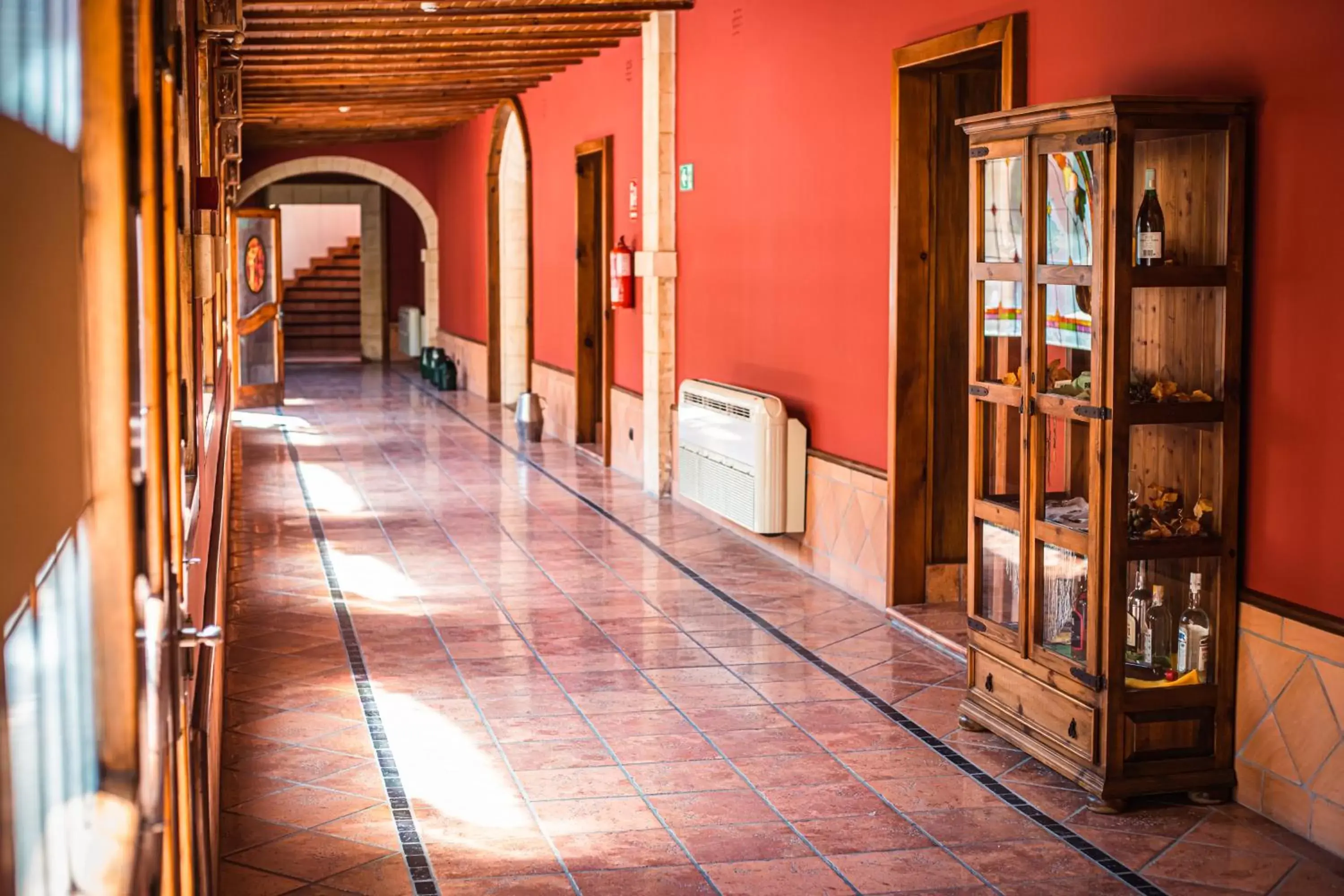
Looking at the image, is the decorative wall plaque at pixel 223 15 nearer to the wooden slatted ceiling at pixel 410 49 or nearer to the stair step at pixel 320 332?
the wooden slatted ceiling at pixel 410 49

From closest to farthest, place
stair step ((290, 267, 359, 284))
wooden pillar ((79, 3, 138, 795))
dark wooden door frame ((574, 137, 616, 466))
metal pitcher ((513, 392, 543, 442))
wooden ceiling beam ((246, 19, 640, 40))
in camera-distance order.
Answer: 1. wooden pillar ((79, 3, 138, 795))
2. wooden ceiling beam ((246, 19, 640, 40))
3. dark wooden door frame ((574, 137, 616, 466))
4. metal pitcher ((513, 392, 543, 442))
5. stair step ((290, 267, 359, 284))

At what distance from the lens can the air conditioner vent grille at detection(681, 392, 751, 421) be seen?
761 cm

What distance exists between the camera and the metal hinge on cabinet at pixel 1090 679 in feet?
13.4

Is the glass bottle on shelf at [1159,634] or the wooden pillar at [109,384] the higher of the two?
the wooden pillar at [109,384]

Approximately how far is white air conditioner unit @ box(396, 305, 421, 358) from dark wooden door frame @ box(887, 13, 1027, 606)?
17163 millimetres

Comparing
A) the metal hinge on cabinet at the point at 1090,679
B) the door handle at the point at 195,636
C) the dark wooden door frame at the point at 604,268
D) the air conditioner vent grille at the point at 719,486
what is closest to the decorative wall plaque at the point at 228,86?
the air conditioner vent grille at the point at 719,486

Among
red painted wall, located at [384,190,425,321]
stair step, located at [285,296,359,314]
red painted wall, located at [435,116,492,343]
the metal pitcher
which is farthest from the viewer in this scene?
stair step, located at [285,296,359,314]

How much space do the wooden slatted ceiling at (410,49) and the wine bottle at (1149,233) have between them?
5.32m

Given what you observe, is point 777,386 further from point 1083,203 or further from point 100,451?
point 100,451

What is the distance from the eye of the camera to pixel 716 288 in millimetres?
8758

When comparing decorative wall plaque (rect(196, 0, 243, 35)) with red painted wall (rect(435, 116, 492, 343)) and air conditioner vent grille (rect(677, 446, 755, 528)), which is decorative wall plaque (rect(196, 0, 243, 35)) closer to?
air conditioner vent grille (rect(677, 446, 755, 528))

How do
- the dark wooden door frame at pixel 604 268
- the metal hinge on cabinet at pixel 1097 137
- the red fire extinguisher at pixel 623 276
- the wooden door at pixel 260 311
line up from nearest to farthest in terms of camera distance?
1. the metal hinge on cabinet at pixel 1097 137
2. the red fire extinguisher at pixel 623 276
3. the dark wooden door frame at pixel 604 268
4. the wooden door at pixel 260 311

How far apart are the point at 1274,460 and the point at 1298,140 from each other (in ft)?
2.85

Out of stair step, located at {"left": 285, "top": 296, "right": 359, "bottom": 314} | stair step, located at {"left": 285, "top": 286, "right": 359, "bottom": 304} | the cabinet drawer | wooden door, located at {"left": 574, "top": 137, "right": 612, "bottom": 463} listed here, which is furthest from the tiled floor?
stair step, located at {"left": 285, "top": 286, "right": 359, "bottom": 304}
